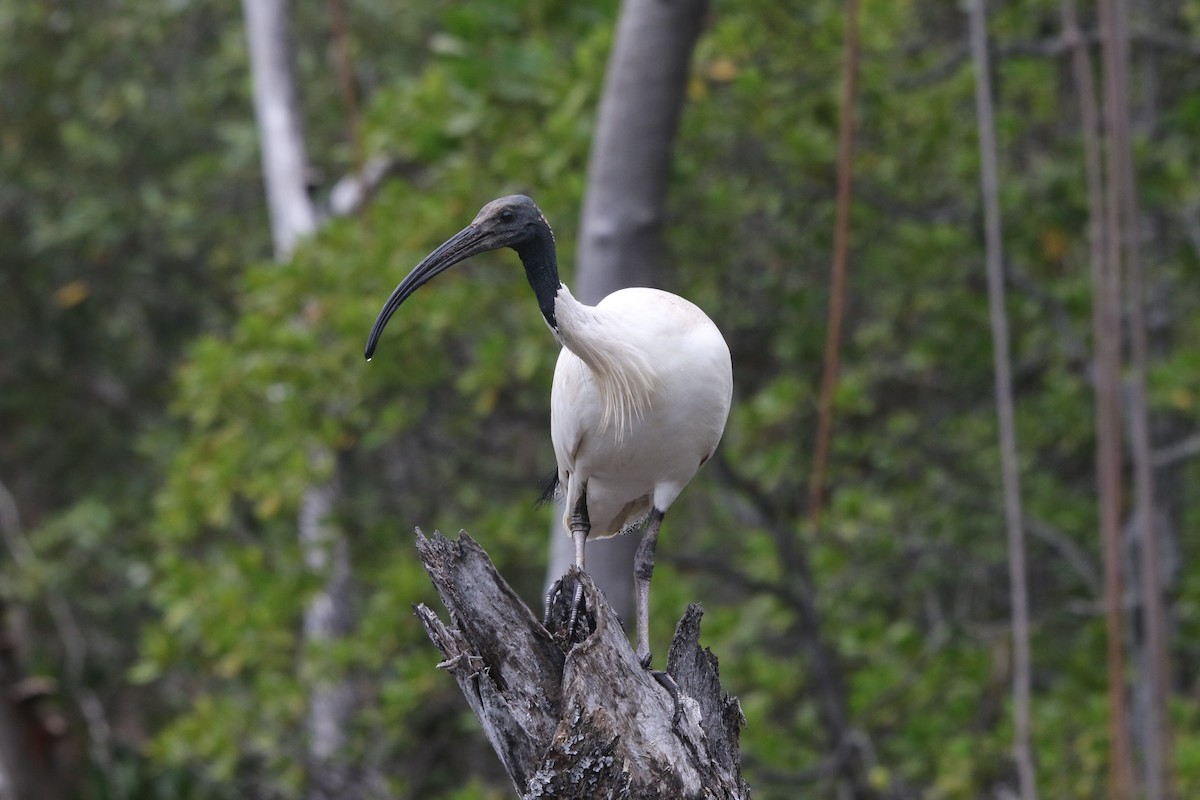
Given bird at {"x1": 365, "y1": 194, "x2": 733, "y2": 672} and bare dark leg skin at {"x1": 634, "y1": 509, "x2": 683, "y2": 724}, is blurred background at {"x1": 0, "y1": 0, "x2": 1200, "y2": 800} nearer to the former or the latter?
bare dark leg skin at {"x1": 634, "y1": 509, "x2": 683, "y2": 724}

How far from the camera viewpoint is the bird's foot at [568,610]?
3.02 meters

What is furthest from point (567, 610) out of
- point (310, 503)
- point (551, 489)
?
point (310, 503)

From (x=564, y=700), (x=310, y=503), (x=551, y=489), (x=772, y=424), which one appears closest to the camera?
(x=564, y=700)

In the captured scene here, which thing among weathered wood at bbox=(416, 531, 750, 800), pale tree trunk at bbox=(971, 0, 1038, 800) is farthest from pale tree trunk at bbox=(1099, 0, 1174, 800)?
weathered wood at bbox=(416, 531, 750, 800)

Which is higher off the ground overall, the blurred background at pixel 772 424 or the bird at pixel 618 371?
the blurred background at pixel 772 424

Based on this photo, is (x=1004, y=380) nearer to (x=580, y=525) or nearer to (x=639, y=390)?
(x=580, y=525)

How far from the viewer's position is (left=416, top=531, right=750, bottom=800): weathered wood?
9.11ft

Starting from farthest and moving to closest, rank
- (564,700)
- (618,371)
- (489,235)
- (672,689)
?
(618,371) < (489,235) < (672,689) < (564,700)

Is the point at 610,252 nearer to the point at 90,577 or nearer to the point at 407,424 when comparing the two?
the point at 407,424

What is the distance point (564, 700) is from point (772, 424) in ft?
15.3

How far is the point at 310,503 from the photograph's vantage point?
312 inches

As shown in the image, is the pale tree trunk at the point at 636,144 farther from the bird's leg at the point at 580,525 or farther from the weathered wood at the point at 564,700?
the weathered wood at the point at 564,700

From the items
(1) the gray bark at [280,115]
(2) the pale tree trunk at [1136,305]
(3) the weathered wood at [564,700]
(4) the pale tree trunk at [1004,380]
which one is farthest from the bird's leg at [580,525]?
(1) the gray bark at [280,115]

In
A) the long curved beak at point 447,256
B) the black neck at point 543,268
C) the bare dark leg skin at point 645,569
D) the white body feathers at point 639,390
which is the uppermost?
the long curved beak at point 447,256
